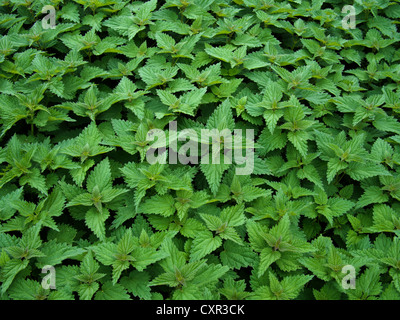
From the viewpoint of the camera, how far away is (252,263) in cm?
304

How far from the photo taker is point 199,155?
3.56m

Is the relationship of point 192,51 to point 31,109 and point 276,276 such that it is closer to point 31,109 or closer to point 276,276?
point 31,109

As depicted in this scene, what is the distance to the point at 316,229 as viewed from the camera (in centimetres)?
358

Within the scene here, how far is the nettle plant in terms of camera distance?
288 centimetres

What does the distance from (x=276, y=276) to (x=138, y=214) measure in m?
1.32

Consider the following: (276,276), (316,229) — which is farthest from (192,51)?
(276,276)

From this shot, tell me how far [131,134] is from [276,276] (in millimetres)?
1934

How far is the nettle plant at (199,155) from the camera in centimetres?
288

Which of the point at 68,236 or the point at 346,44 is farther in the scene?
the point at 346,44

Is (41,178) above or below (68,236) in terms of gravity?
above

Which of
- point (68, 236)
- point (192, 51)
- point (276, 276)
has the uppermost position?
point (192, 51)

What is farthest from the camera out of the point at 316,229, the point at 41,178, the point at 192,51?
the point at 192,51
